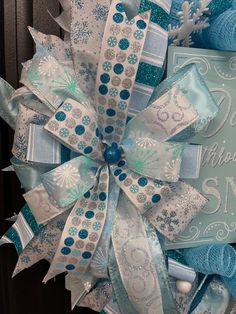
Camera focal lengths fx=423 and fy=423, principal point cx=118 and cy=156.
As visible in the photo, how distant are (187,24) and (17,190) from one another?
0.28 metres

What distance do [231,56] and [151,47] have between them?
11cm

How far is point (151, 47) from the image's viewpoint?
403 mm

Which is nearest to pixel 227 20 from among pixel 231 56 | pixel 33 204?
pixel 231 56

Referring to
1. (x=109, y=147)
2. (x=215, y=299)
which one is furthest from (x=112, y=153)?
(x=215, y=299)

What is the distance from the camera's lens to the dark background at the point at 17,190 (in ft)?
1.62

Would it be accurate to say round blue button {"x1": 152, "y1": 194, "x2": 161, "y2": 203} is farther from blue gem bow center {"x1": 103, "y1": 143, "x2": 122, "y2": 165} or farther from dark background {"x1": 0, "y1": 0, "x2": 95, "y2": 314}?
dark background {"x1": 0, "y1": 0, "x2": 95, "y2": 314}

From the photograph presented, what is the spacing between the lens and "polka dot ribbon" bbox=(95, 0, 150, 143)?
39 cm

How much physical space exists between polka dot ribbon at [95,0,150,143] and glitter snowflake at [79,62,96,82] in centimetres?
2

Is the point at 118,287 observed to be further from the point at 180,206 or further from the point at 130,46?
the point at 130,46

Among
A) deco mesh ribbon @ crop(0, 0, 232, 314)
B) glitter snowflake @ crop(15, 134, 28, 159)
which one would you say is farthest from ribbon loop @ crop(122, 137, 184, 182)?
glitter snowflake @ crop(15, 134, 28, 159)

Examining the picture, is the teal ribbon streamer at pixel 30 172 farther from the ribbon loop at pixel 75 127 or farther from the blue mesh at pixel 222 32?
the blue mesh at pixel 222 32

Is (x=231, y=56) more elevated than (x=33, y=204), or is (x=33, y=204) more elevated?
(x=231, y=56)

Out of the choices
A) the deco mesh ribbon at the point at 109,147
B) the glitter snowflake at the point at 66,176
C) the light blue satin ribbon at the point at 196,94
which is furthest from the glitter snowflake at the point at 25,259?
the light blue satin ribbon at the point at 196,94

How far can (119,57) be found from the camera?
39 cm
